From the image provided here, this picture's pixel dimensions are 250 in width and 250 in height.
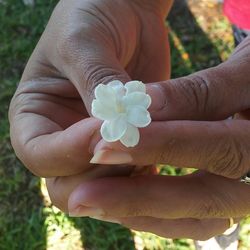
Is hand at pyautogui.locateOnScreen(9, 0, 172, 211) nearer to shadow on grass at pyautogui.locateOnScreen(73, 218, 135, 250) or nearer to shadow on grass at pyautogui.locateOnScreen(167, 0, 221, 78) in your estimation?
shadow on grass at pyautogui.locateOnScreen(73, 218, 135, 250)

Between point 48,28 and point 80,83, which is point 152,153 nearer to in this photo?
point 80,83

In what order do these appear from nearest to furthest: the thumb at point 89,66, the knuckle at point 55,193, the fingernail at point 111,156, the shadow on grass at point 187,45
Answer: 1. the fingernail at point 111,156
2. the thumb at point 89,66
3. the knuckle at point 55,193
4. the shadow on grass at point 187,45

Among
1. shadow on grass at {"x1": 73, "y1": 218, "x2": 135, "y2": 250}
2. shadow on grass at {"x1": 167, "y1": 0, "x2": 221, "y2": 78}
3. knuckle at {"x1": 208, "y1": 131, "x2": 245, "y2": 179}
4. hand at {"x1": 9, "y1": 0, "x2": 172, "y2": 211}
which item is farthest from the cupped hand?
shadow on grass at {"x1": 167, "y1": 0, "x2": 221, "y2": 78}

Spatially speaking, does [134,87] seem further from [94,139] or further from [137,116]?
[94,139]

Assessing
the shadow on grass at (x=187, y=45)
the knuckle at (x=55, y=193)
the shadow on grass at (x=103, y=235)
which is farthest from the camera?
the shadow on grass at (x=187, y=45)

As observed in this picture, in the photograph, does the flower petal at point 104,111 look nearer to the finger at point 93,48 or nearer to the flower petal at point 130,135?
the flower petal at point 130,135

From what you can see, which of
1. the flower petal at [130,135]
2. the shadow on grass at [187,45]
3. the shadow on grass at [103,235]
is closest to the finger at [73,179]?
the flower petal at [130,135]

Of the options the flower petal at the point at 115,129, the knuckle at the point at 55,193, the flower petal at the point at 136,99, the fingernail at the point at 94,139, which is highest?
the flower petal at the point at 136,99
